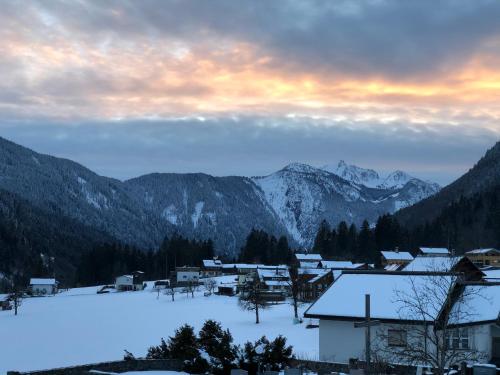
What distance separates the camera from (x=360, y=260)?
513 ft

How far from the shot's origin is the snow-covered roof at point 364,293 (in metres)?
33.6

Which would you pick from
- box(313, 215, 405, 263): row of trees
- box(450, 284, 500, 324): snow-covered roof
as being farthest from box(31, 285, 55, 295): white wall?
box(450, 284, 500, 324): snow-covered roof

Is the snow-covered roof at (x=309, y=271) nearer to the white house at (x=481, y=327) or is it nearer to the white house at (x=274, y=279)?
the white house at (x=274, y=279)

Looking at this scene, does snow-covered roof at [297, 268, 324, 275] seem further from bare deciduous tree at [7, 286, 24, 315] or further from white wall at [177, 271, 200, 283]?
bare deciduous tree at [7, 286, 24, 315]

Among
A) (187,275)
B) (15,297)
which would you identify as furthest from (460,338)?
(187,275)

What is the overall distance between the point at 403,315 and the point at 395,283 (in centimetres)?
333

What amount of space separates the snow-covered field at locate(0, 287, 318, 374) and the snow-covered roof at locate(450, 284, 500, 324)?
32.2 feet

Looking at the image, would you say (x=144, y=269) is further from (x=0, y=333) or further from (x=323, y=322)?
(x=323, y=322)

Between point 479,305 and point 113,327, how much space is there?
48329mm

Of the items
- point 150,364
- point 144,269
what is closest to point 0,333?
point 150,364

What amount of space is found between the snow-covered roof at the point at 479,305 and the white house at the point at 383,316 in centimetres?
8

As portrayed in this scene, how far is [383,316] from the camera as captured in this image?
3300 centimetres

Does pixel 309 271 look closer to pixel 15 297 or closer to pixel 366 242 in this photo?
pixel 15 297

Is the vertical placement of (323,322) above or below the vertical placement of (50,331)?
above
